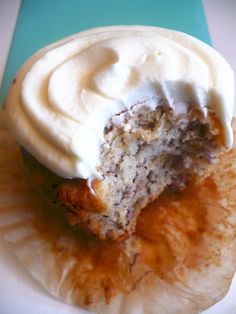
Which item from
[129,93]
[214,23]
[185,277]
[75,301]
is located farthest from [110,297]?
[214,23]

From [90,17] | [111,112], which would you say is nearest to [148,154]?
[111,112]

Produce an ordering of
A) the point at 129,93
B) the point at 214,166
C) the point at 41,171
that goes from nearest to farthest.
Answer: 1. the point at 129,93
2. the point at 41,171
3. the point at 214,166

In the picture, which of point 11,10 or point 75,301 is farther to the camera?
point 11,10

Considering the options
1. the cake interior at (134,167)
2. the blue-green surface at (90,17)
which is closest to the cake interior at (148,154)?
the cake interior at (134,167)

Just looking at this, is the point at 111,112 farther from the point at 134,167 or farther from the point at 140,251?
the point at 140,251

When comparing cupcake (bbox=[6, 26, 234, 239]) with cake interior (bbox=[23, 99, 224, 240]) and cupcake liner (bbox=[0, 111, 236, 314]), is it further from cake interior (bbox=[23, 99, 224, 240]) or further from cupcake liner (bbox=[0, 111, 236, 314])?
cupcake liner (bbox=[0, 111, 236, 314])

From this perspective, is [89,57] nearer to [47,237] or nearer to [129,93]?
[129,93]
